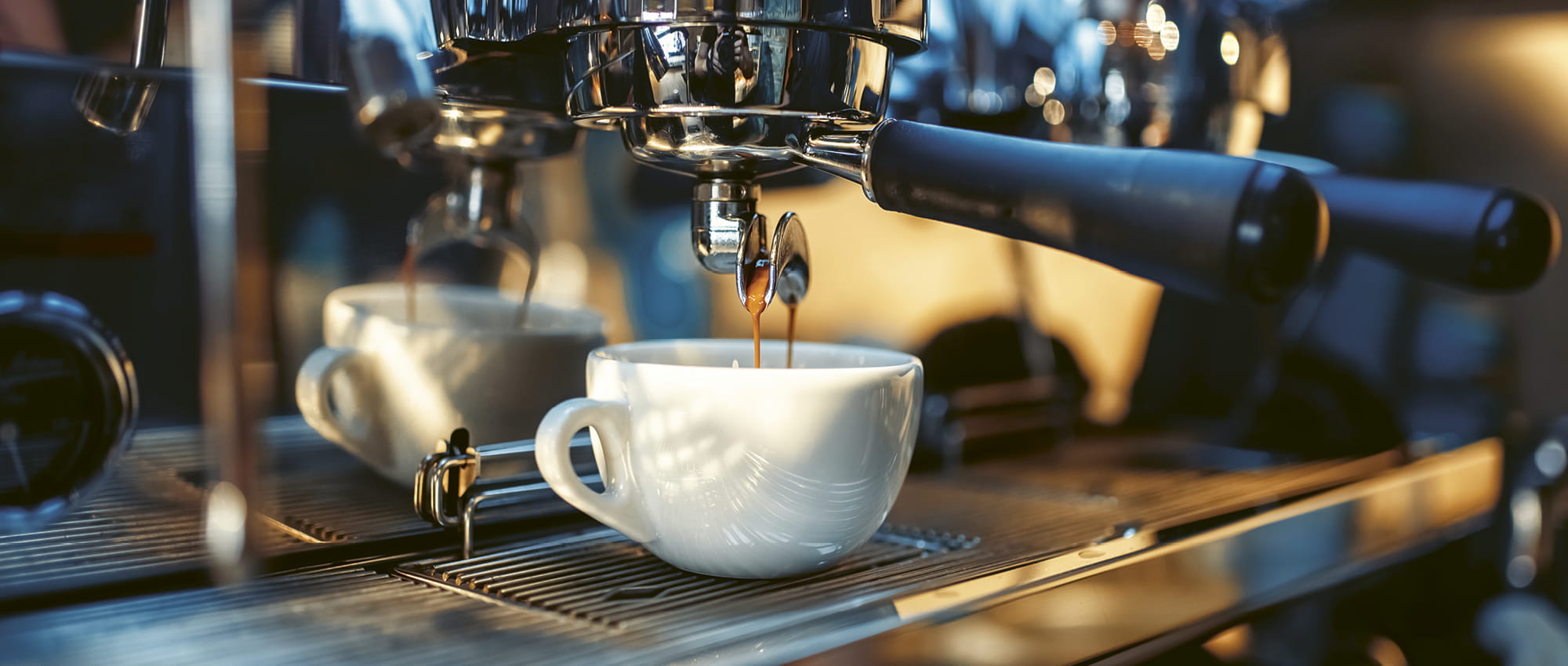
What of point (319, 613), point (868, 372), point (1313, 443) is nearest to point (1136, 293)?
point (1313, 443)

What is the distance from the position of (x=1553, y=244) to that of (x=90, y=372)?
1.88 feet

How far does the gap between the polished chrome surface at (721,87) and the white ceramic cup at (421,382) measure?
11cm

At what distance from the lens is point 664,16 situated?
37 cm

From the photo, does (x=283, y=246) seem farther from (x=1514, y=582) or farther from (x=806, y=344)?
(x=1514, y=582)

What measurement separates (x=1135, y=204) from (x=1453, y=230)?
282mm

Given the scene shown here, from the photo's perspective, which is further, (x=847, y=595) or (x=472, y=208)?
(x=472, y=208)

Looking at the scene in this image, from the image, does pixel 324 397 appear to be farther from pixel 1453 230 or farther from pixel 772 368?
pixel 1453 230

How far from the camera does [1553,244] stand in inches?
19.7

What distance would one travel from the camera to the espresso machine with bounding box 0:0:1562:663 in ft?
1.06

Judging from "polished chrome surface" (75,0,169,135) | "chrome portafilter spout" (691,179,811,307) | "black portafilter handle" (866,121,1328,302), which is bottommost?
"chrome portafilter spout" (691,179,811,307)

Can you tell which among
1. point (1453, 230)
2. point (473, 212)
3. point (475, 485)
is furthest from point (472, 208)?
point (1453, 230)

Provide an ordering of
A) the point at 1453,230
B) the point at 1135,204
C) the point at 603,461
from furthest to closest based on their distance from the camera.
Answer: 1. the point at 1453,230
2. the point at 603,461
3. the point at 1135,204

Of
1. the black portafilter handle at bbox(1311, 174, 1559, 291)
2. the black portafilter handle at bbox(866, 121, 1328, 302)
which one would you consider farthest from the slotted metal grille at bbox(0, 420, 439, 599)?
the black portafilter handle at bbox(1311, 174, 1559, 291)

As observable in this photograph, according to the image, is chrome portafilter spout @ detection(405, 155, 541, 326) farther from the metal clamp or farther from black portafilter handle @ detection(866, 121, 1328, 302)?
black portafilter handle @ detection(866, 121, 1328, 302)
